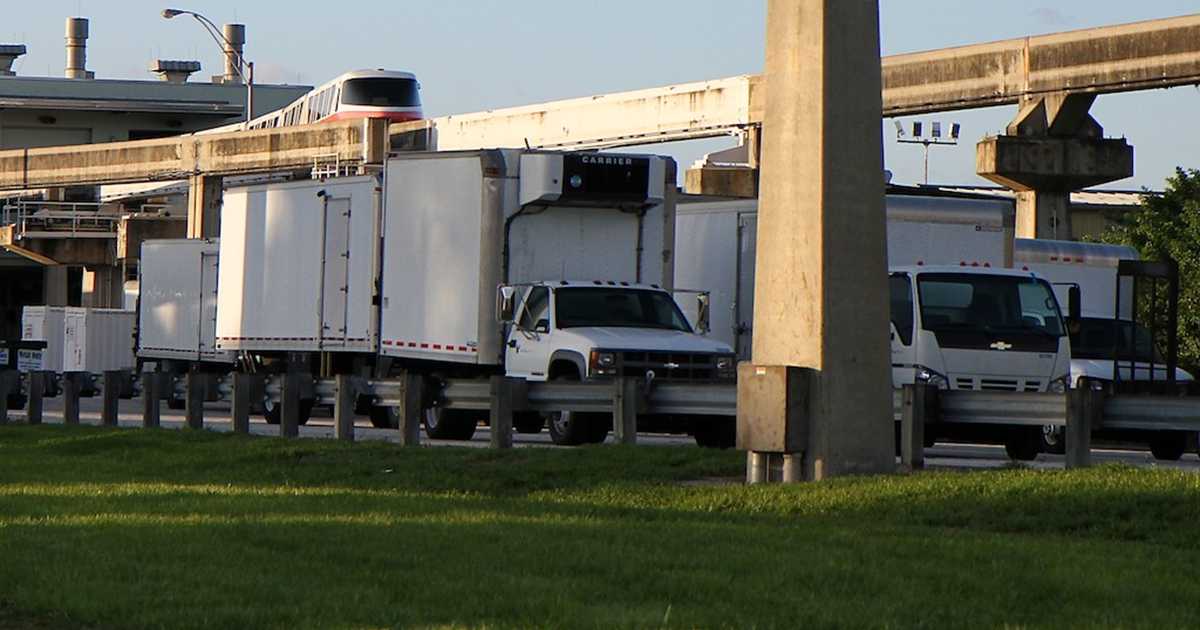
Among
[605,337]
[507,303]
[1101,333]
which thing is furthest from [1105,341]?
[507,303]

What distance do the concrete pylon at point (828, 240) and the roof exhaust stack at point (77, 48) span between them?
362 ft

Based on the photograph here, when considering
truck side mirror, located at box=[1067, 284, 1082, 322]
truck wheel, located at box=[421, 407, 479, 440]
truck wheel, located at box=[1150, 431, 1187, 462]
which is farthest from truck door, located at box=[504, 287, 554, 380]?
truck wheel, located at box=[1150, 431, 1187, 462]

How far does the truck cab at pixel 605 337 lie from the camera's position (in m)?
25.4

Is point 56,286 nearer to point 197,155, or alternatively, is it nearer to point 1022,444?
point 197,155

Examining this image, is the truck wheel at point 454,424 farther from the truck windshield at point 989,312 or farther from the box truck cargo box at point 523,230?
the truck windshield at point 989,312

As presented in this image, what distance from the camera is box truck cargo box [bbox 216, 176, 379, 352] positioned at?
3075cm

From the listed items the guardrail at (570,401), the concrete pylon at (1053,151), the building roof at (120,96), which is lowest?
the guardrail at (570,401)

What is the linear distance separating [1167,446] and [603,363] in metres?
6.38

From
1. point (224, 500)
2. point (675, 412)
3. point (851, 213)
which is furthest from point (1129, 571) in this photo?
point (675, 412)

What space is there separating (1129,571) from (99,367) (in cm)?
3662

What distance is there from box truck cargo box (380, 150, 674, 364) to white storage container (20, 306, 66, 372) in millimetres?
19782

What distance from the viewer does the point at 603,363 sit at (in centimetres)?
2527

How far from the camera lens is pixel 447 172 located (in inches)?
1107

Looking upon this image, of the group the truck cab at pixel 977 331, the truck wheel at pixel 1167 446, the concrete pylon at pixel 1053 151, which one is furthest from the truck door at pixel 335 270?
the concrete pylon at pixel 1053 151
